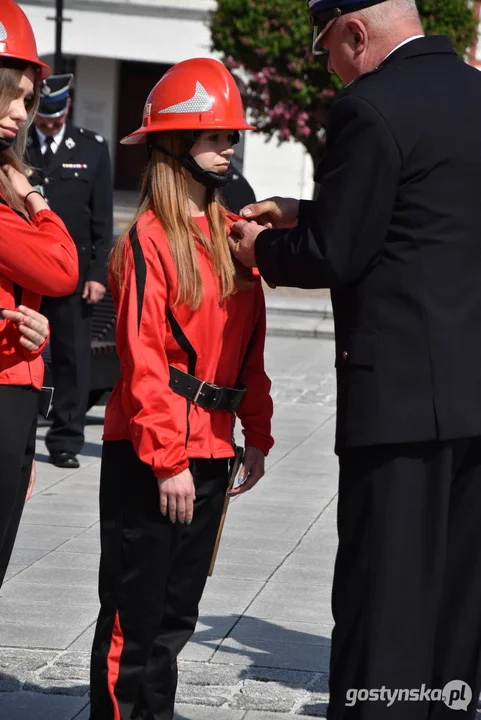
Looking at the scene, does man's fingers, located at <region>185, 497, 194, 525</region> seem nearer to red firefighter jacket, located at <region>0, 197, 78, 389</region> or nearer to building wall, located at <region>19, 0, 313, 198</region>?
red firefighter jacket, located at <region>0, 197, 78, 389</region>

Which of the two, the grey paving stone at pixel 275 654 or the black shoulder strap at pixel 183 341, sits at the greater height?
the black shoulder strap at pixel 183 341

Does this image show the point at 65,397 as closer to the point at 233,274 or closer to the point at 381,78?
the point at 233,274

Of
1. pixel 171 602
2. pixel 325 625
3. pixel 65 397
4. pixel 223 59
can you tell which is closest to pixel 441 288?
pixel 171 602

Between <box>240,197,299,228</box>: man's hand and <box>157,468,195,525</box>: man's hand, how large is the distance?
692 mm

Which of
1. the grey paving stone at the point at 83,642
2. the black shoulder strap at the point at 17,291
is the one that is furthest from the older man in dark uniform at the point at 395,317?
the grey paving stone at the point at 83,642

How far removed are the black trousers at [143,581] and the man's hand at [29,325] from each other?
366mm

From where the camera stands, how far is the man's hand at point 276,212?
3.46 meters

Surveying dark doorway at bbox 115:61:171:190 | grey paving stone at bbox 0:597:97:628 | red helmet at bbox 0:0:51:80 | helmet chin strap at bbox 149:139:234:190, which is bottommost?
dark doorway at bbox 115:61:171:190

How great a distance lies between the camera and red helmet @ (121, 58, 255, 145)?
353 cm

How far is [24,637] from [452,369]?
223cm

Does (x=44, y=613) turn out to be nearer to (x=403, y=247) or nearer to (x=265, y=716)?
(x=265, y=716)

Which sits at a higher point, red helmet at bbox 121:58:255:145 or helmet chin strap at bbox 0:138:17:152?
red helmet at bbox 121:58:255:145

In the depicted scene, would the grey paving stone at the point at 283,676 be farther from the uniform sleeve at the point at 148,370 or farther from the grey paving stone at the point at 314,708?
the uniform sleeve at the point at 148,370

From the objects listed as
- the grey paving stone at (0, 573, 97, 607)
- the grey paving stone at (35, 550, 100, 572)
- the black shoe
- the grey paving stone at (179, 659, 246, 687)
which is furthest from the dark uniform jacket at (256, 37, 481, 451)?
the black shoe
